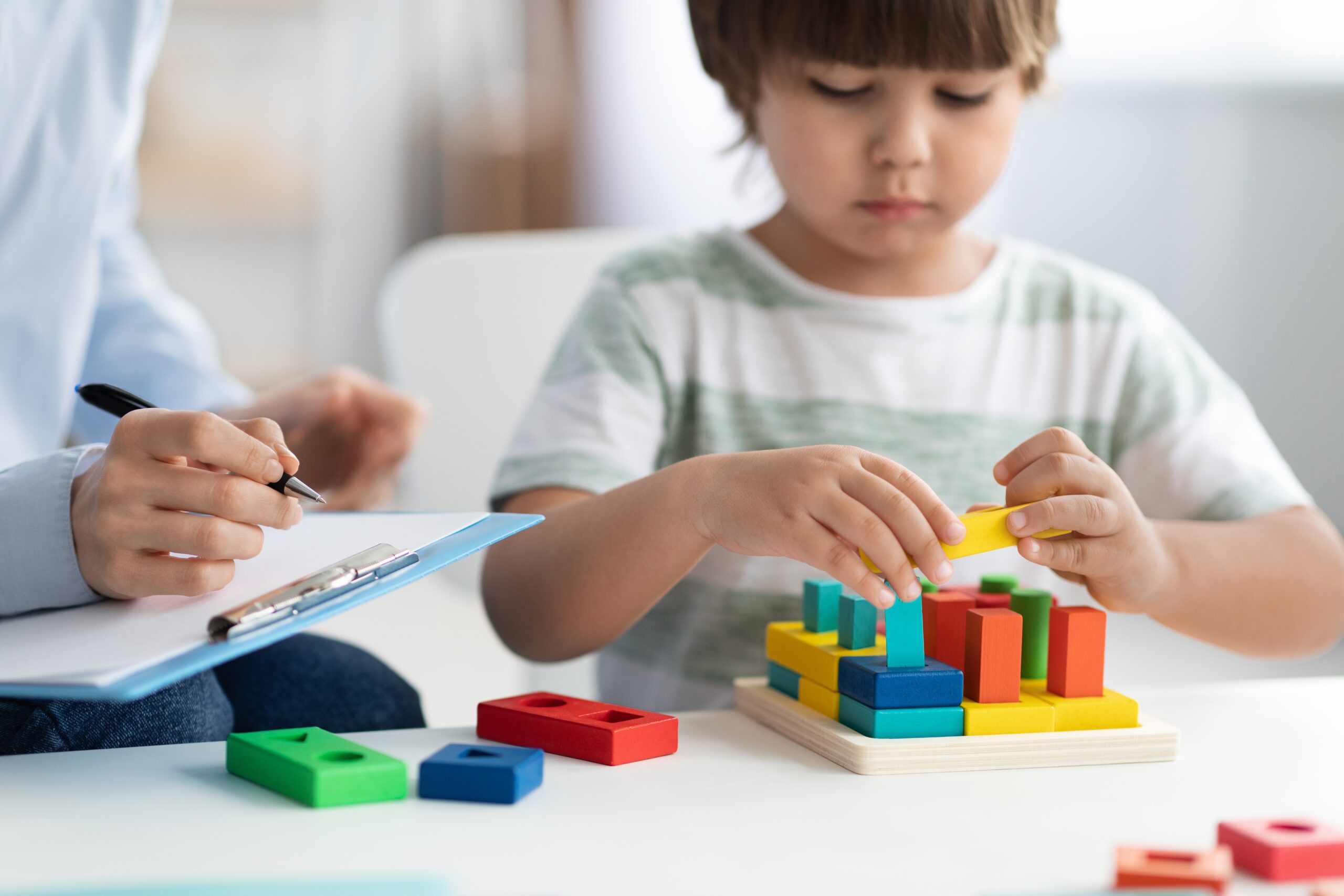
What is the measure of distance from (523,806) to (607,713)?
7 centimetres

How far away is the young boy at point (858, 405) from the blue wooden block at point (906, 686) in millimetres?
44

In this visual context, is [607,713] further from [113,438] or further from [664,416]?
[664,416]

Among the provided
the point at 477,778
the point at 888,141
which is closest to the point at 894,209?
the point at 888,141

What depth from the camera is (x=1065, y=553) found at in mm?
524

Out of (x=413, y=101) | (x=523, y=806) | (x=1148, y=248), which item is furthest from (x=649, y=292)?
(x=413, y=101)

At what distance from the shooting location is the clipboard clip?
0.40 m

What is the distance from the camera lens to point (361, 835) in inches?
14.9

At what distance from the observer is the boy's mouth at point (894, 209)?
76 cm

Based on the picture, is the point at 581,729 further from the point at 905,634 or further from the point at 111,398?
the point at 111,398

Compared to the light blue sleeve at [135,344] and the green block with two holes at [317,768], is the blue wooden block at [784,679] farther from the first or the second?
the light blue sleeve at [135,344]

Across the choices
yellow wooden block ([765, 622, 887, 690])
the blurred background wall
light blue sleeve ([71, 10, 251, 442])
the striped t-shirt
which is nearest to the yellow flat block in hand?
yellow wooden block ([765, 622, 887, 690])

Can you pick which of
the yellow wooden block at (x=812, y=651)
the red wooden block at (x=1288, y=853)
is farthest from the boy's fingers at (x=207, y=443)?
the red wooden block at (x=1288, y=853)

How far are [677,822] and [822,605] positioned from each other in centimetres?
16

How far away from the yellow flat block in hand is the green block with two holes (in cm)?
17
